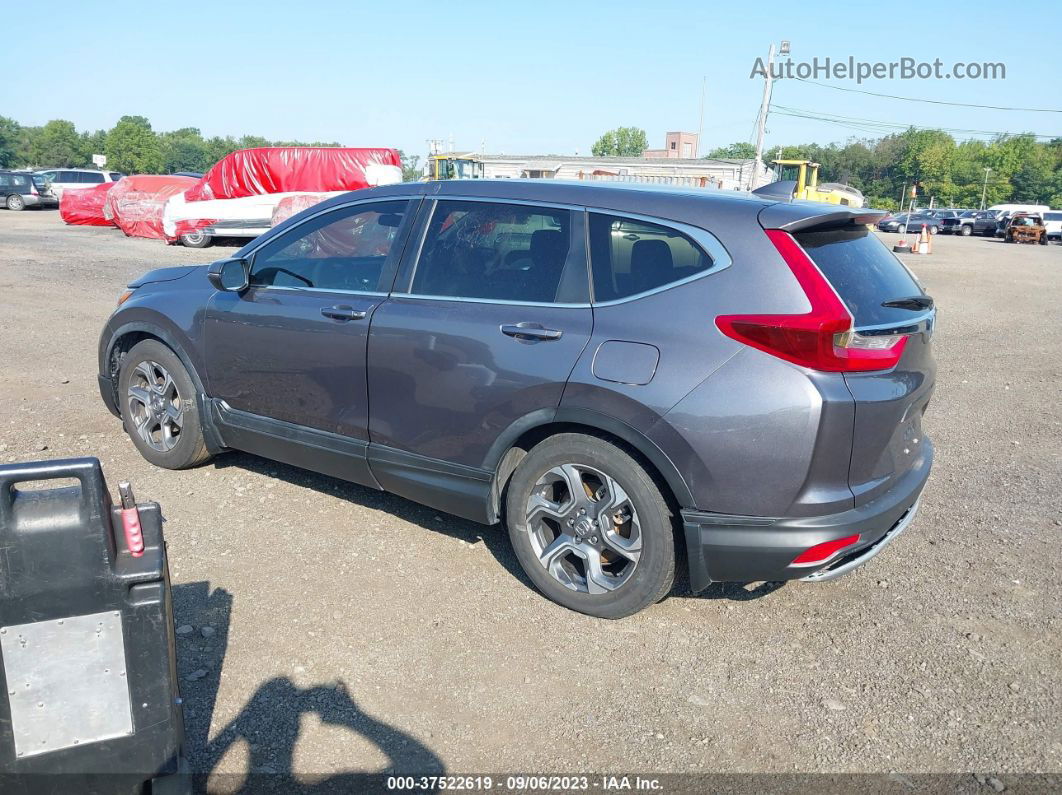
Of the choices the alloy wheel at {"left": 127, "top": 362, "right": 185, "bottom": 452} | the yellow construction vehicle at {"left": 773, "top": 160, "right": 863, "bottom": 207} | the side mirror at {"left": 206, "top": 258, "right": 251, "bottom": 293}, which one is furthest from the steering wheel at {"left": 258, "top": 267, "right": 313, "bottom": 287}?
the yellow construction vehicle at {"left": 773, "top": 160, "right": 863, "bottom": 207}

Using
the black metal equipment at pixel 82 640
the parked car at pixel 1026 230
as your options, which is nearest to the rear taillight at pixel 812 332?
the black metal equipment at pixel 82 640

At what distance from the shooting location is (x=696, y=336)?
10.8 feet

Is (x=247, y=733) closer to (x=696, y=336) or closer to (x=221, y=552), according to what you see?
(x=221, y=552)

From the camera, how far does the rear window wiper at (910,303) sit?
347cm

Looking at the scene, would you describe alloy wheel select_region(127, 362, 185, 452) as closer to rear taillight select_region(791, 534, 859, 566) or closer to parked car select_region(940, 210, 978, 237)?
rear taillight select_region(791, 534, 859, 566)

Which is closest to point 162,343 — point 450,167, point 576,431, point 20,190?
point 576,431

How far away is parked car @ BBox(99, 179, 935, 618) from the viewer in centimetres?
322

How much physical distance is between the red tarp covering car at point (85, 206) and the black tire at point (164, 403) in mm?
24105

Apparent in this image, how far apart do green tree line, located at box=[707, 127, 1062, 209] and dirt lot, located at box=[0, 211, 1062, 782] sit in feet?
329

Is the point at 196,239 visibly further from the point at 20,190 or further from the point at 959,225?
the point at 959,225

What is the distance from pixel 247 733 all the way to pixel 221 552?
148cm

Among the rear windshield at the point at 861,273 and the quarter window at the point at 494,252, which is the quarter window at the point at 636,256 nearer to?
the quarter window at the point at 494,252

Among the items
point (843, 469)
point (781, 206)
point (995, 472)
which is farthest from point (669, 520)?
point (995, 472)

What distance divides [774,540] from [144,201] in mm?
23670
